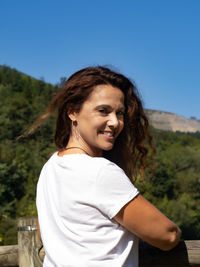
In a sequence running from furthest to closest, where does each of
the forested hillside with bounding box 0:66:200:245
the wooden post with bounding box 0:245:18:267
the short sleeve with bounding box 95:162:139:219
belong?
the forested hillside with bounding box 0:66:200:245 → the wooden post with bounding box 0:245:18:267 → the short sleeve with bounding box 95:162:139:219

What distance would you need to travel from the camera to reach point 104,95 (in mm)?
1193

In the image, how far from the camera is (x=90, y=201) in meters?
1.05

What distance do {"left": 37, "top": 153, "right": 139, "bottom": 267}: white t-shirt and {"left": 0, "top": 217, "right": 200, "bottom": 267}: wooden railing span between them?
18 centimetres

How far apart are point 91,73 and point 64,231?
0.50 meters

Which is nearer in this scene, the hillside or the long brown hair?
the long brown hair

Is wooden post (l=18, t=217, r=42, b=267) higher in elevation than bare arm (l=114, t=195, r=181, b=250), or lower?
lower

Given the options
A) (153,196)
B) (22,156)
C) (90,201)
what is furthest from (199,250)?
(153,196)

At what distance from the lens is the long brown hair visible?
1228 millimetres

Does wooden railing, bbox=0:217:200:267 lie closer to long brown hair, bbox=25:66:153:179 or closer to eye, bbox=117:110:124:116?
→ long brown hair, bbox=25:66:153:179

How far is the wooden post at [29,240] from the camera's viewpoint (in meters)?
1.55

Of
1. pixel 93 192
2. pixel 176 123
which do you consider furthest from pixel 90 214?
pixel 176 123

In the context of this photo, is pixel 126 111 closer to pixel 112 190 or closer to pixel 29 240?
pixel 112 190

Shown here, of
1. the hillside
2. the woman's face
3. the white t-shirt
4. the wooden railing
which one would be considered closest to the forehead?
the woman's face

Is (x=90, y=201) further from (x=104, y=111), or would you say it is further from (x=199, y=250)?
(x=199, y=250)
